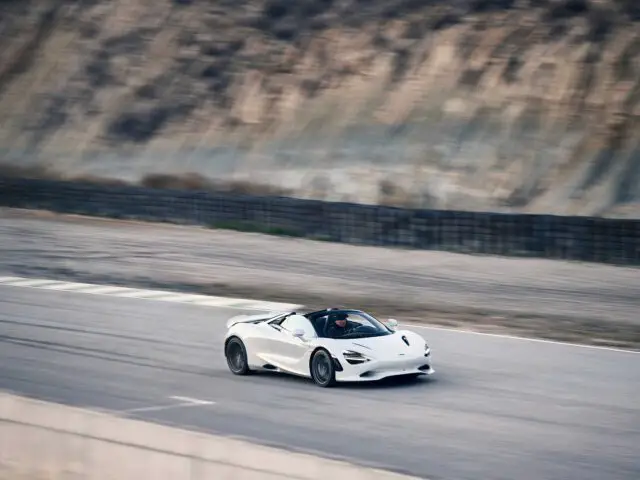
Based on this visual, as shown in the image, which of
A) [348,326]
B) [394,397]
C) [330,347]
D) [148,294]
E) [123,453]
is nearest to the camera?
[123,453]

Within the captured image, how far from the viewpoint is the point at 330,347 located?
1415 centimetres

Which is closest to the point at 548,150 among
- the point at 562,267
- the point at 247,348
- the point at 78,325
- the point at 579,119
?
the point at 579,119

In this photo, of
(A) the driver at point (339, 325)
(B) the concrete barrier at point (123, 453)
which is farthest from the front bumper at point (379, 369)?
(B) the concrete barrier at point (123, 453)

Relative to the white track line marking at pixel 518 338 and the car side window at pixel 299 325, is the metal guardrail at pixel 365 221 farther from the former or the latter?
the car side window at pixel 299 325

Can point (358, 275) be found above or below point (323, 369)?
below

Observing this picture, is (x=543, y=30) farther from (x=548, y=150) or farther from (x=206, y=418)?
(x=206, y=418)

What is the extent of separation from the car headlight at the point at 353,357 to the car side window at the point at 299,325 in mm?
587

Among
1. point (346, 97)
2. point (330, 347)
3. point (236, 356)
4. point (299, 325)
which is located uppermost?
point (346, 97)

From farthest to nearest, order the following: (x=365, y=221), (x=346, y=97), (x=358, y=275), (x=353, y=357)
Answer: (x=346, y=97)
(x=365, y=221)
(x=358, y=275)
(x=353, y=357)

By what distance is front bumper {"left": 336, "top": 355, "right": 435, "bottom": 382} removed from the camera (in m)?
13.9

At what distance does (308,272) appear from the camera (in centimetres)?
2742

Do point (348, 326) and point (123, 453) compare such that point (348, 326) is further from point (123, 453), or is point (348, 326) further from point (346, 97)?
point (346, 97)

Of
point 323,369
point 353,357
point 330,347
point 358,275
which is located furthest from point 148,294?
point 353,357

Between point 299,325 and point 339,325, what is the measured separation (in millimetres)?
529
